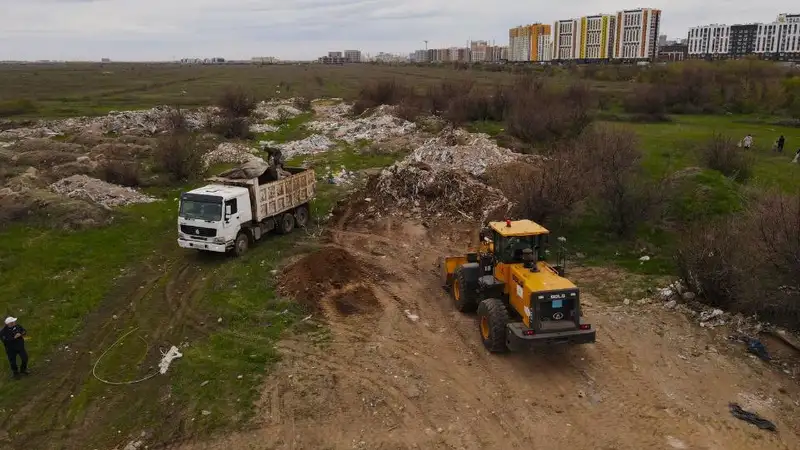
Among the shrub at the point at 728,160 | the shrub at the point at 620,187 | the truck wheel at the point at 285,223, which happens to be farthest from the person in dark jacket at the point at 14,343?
the shrub at the point at 728,160

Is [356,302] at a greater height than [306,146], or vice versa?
[306,146]

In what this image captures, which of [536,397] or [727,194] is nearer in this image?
[536,397]

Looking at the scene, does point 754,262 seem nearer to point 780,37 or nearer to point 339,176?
point 339,176

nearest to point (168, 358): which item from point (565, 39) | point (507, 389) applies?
point (507, 389)

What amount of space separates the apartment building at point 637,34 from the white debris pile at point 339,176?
343 ft

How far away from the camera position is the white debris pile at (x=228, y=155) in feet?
100

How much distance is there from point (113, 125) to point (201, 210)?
1174 inches

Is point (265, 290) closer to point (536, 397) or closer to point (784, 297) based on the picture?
point (536, 397)

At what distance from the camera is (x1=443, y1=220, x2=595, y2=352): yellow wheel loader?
994 cm

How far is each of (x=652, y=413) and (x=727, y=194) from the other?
499 inches

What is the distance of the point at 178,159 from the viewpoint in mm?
25922

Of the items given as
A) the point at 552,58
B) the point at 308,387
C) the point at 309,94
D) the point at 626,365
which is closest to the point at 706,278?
the point at 626,365

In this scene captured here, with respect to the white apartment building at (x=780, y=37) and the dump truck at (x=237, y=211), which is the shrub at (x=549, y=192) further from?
the white apartment building at (x=780, y=37)

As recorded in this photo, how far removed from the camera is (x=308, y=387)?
10086 millimetres
